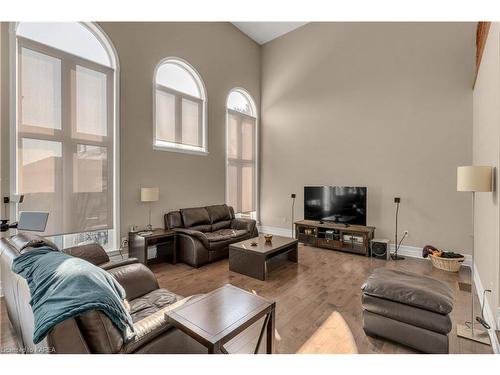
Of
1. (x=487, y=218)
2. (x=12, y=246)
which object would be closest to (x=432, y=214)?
(x=487, y=218)

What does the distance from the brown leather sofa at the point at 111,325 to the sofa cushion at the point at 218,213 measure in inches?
106

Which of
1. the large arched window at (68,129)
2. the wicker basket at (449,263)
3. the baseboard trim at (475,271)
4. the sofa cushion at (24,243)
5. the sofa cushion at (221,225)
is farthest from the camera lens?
the sofa cushion at (221,225)

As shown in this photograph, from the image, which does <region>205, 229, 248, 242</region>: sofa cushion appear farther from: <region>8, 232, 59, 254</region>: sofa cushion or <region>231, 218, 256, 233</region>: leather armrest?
<region>8, 232, 59, 254</region>: sofa cushion

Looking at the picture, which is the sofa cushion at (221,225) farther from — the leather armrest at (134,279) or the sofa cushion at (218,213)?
the leather armrest at (134,279)

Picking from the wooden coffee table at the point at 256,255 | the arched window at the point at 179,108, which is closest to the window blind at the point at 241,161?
the arched window at the point at 179,108

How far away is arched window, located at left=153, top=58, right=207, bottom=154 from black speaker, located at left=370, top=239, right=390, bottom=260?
3.82m

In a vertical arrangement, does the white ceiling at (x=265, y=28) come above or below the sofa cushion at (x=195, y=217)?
above

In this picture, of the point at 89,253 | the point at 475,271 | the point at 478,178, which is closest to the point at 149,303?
the point at 89,253

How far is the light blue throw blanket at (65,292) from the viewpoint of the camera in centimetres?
107

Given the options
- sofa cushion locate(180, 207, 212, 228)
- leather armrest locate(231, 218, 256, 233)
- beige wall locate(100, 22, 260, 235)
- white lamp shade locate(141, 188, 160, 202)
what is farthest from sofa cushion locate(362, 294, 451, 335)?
beige wall locate(100, 22, 260, 235)

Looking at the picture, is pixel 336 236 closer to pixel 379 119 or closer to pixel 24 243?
pixel 379 119

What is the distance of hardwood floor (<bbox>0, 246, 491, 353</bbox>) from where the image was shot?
2074 mm
